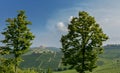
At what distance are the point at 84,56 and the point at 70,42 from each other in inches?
135

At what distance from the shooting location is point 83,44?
4519 centimetres

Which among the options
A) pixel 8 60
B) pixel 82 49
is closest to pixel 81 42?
pixel 82 49

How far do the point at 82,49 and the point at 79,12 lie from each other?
680cm

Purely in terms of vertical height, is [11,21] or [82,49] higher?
[11,21]

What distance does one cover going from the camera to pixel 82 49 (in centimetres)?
4538

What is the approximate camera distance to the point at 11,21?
168ft

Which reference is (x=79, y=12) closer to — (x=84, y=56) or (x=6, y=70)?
(x=84, y=56)

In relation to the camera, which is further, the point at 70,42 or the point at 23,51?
the point at 23,51

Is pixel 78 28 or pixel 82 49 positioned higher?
pixel 78 28

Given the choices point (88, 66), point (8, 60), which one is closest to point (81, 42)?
point (88, 66)

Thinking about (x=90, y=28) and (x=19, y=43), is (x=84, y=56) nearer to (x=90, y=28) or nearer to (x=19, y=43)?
(x=90, y=28)

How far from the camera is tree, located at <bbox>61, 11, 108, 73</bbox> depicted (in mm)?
45125

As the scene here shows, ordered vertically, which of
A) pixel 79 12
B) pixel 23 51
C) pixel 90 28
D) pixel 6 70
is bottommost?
pixel 6 70

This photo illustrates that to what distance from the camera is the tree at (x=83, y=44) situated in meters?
45.1
